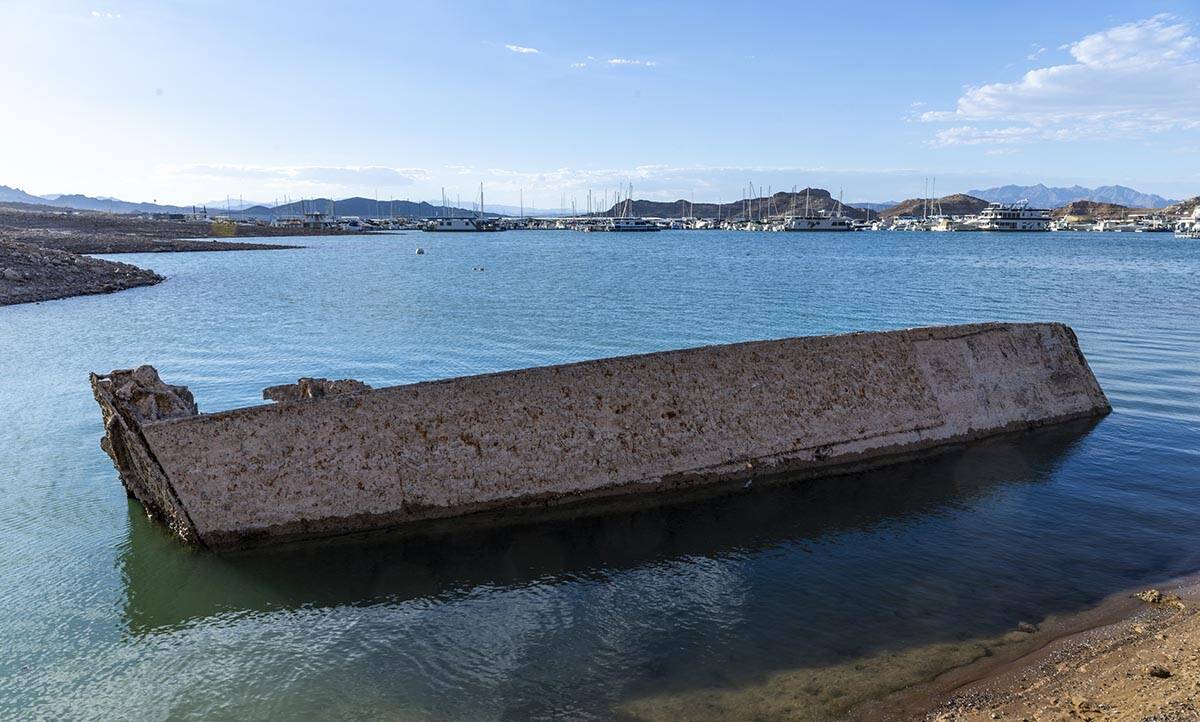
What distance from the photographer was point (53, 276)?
110ft

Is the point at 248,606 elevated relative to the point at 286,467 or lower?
lower

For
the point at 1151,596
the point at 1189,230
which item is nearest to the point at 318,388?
the point at 1151,596

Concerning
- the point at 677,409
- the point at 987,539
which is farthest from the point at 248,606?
the point at 987,539

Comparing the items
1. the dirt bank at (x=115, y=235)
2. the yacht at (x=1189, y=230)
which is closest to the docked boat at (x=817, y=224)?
the yacht at (x=1189, y=230)

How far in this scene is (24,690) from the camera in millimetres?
5219

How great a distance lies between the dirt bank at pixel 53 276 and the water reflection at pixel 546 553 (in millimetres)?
28501

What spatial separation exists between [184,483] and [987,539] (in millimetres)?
7802

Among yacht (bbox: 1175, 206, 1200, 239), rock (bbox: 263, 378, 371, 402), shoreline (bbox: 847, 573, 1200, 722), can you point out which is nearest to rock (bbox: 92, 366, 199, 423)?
rock (bbox: 263, 378, 371, 402)

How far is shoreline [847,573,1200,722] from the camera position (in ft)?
15.1

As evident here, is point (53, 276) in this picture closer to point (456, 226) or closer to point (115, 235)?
point (115, 235)

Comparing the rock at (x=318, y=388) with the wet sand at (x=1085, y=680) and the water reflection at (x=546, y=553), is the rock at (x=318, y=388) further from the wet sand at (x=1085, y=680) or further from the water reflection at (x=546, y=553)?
the wet sand at (x=1085, y=680)

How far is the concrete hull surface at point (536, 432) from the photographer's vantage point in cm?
696

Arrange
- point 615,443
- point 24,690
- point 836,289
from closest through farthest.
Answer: point 24,690
point 615,443
point 836,289

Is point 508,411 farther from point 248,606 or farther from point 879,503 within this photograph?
Result: point 879,503
